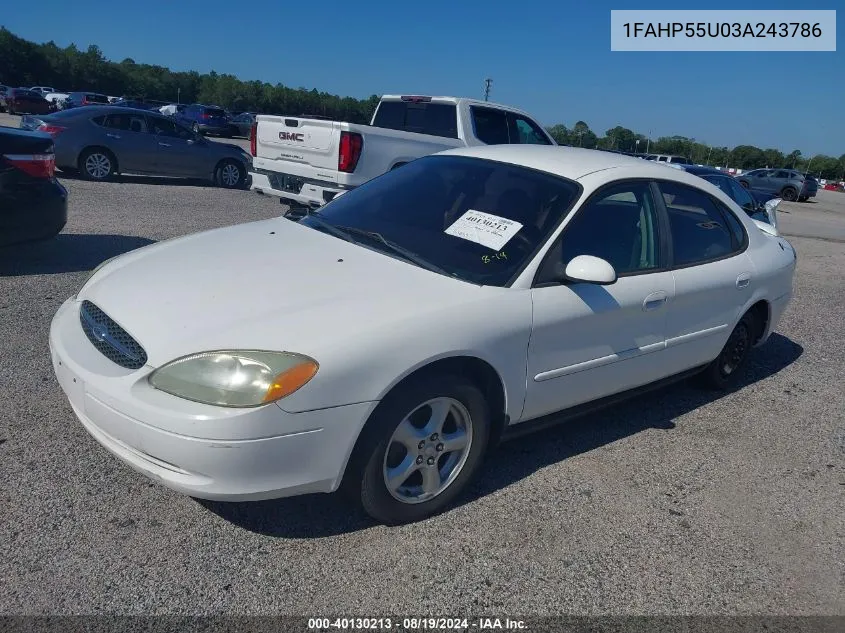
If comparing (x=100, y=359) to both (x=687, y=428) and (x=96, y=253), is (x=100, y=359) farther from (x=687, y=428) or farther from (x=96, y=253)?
(x=96, y=253)

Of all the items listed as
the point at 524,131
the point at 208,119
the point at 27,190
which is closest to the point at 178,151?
the point at 524,131

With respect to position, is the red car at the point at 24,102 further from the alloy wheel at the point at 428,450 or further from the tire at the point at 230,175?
the alloy wheel at the point at 428,450

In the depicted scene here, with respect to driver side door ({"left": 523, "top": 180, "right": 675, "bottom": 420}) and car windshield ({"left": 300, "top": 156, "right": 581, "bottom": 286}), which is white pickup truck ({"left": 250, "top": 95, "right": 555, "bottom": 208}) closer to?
car windshield ({"left": 300, "top": 156, "right": 581, "bottom": 286})

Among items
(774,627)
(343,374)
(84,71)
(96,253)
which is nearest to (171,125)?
(96,253)

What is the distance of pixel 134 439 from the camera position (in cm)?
260

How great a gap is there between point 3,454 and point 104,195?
9.13 meters

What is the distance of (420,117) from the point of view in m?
10.9

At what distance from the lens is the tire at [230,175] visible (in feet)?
48.3

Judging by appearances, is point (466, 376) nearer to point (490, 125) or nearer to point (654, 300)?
point (654, 300)

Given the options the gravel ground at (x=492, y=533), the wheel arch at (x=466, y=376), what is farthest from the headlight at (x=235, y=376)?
the gravel ground at (x=492, y=533)

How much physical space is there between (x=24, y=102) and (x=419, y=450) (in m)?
41.7

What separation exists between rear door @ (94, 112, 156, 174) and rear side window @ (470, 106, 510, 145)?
22.1ft

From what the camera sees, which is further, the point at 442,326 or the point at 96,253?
the point at 96,253

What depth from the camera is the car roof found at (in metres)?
3.83
